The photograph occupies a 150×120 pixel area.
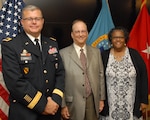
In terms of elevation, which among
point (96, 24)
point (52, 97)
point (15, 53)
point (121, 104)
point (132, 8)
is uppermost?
point (132, 8)

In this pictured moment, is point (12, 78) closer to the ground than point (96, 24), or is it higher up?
closer to the ground

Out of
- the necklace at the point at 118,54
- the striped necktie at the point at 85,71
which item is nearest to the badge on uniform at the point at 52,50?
the striped necktie at the point at 85,71

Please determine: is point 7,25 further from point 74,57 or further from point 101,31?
point 101,31

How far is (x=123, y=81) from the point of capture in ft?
8.25

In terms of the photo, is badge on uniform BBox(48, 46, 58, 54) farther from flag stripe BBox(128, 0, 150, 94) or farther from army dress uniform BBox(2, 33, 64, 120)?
flag stripe BBox(128, 0, 150, 94)

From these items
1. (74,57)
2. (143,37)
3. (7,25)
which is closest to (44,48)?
(74,57)

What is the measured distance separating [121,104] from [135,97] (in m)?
0.17

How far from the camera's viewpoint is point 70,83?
7.80 feet

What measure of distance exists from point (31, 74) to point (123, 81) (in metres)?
0.97

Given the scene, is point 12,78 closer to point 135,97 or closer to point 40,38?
point 40,38

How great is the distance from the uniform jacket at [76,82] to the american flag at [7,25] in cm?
57

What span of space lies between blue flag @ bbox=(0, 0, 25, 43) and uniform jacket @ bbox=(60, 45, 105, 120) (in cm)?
56

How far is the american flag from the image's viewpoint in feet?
8.32

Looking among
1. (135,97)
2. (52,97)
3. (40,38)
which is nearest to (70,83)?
(52,97)
